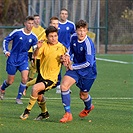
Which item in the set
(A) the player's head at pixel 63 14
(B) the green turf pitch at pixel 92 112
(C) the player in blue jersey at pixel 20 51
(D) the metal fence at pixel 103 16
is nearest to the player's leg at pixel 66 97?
(B) the green turf pitch at pixel 92 112

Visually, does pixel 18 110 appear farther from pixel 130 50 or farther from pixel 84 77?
pixel 130 50

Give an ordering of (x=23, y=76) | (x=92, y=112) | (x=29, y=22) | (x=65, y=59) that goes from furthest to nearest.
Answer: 1. (x=23, y=76)
2. (x=29, y=22)
3. (x=92, y=112)
4. (x=65, y=59)

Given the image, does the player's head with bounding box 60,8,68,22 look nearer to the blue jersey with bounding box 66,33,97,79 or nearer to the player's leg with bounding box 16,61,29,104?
the player's leg with bounding box 16,61,29,104

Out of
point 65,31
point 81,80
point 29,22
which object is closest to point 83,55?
point 81,80

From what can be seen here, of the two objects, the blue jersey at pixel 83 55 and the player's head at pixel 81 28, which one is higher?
the player's head at pixel 81 28

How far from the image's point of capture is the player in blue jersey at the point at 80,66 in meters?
9.91

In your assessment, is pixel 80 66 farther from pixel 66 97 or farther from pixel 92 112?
pixel 92 112

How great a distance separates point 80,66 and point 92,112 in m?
1.36

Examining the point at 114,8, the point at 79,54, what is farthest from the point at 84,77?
the point at 114,8

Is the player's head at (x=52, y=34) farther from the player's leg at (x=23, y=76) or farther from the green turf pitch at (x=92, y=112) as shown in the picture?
the player's leg at (x=23, y=76)

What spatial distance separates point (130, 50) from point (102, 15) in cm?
207

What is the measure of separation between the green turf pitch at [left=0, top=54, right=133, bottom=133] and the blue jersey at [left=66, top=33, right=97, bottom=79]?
2.61 ft

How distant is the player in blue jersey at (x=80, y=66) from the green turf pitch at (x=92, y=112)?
15.1 inches

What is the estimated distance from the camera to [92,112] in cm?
1119
